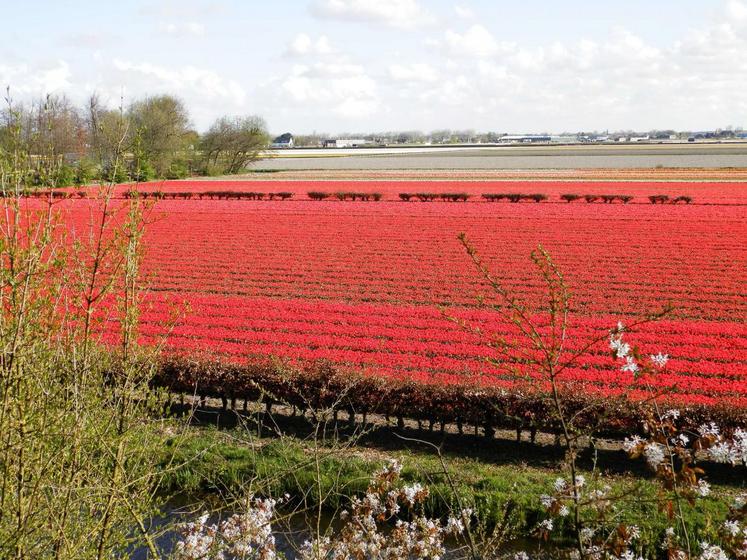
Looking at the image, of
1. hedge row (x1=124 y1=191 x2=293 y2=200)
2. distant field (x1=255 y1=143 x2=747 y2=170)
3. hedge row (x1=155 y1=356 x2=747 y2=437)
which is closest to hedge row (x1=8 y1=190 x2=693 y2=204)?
hedge row (x1=124 y1=191 x2=293 y2=200)

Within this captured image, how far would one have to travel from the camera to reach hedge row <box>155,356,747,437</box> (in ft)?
38.5

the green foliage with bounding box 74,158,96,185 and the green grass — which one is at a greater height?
the green foliage with bounding box 74,158,96,185

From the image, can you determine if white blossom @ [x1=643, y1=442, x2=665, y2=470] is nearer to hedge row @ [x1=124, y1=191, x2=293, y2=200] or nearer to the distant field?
hedge row @ [x1=124, y1=191, x2=293, y2=200]

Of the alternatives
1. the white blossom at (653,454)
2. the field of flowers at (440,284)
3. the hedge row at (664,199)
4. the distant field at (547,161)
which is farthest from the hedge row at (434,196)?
the distant field at (547,161)

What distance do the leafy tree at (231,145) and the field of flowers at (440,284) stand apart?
5000cm

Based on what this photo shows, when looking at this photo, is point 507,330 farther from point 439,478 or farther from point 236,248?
point 236,248

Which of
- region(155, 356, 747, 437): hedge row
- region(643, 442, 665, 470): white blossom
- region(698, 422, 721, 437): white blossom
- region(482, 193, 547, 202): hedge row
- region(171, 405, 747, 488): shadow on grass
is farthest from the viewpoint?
region(482, 193, 547, 202): hedge row

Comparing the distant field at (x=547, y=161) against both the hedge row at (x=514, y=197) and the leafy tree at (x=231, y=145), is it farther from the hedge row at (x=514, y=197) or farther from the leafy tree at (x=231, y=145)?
the hedge row at (x=514, y=197)

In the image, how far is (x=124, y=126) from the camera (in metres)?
5.20

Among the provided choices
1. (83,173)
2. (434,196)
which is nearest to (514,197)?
(434,196)

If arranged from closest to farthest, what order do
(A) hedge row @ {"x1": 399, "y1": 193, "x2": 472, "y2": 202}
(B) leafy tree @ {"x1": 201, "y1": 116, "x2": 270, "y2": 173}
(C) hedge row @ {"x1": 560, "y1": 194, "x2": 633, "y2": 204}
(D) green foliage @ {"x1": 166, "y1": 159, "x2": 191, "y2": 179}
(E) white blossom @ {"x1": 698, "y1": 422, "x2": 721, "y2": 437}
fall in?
(E) white blossom @ {"x1": 698, "y1": 422, "x2": 721, "y2": 437}
(C) hedge row @ {"x1": 560, "y1": 194, "x2": 633, "y2": 204}
(A) hedge row @ {"x1": 399, "y1": 193, "x2": 472, "y2": 202}
(D) green foliage @ {"x1": 166, "y1": 159, "x2": 191, "y2": 179}
(B) leafy tree @ {"x1": 201, "y1": 116, "x2": 270, "y2": 173}

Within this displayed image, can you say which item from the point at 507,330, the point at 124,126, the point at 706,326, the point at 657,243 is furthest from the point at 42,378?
the point at 657,243

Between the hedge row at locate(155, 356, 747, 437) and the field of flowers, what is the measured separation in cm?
26

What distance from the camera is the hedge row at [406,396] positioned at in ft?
38.5
